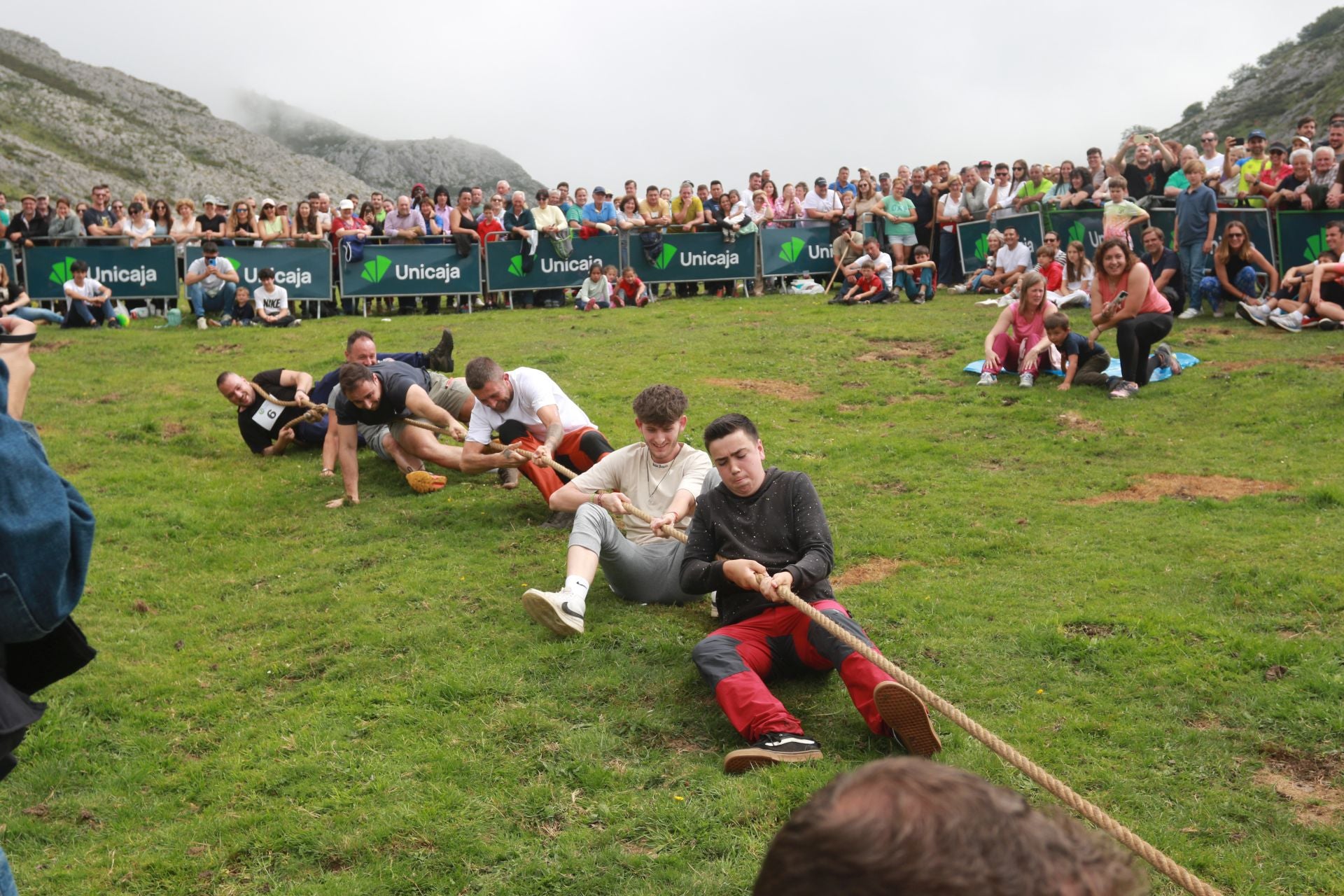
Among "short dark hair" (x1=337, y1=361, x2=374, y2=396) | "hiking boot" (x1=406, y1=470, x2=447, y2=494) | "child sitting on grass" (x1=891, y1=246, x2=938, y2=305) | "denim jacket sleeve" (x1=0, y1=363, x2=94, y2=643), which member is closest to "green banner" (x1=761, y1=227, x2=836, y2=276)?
"child sitting on grass" (x1=891, y1=246, x2=938, y2=305)

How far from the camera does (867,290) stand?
18828 mm

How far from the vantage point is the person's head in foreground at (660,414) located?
22.4 feet

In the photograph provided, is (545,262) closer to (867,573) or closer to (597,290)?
(597,290)

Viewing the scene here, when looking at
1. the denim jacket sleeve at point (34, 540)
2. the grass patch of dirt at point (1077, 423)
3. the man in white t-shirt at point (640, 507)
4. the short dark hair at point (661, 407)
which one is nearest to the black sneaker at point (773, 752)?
the man in white t-shirt at point (640, 507)

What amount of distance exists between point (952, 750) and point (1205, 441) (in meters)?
6.58

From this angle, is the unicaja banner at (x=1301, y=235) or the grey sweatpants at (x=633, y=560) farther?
the unicaja banner at (x=1301, y=235)

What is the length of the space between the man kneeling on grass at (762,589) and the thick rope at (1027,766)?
0.12 m

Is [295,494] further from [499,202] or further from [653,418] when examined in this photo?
[499,202]

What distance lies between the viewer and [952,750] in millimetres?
4922

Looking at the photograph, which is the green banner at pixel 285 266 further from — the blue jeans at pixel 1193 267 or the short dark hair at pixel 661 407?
the short dark hair at pixel 661 407

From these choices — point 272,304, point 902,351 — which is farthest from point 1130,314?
point 272,304

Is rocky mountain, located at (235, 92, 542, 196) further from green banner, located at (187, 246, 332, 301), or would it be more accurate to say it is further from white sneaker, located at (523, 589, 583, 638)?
white sneaker, located at (523, 589, 583, 638)

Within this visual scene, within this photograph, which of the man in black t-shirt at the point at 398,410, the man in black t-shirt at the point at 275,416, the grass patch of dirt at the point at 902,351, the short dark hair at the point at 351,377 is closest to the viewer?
the short dark hair at the point at 351,377

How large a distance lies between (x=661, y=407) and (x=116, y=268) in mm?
16399
